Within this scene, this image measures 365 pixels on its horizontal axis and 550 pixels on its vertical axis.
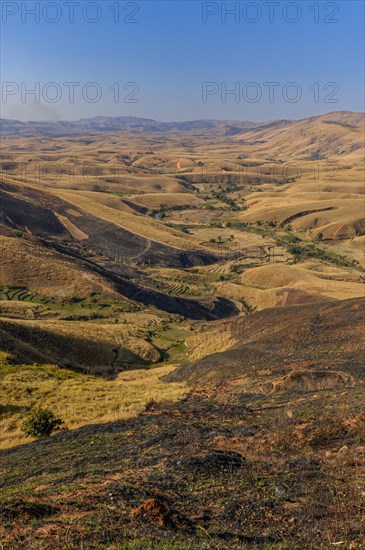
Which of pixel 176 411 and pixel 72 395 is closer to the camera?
pixel 176 411

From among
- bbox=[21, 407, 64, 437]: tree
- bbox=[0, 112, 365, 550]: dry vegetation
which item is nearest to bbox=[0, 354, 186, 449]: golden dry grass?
bbox=[0, 112, 365, 550]: dry vegetation

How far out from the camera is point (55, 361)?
132ft

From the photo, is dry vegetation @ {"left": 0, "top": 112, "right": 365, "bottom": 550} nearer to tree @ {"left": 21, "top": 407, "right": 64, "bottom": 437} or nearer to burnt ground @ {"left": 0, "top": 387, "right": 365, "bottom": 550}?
burnt ground @ {"left": 0, "top": 387, "right": 365, "bottom": 550}

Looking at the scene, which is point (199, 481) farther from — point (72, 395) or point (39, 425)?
point (72, 395)

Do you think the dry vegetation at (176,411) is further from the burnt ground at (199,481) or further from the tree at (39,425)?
the tree at (39,425)

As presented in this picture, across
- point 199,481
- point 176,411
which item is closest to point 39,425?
point 176,411

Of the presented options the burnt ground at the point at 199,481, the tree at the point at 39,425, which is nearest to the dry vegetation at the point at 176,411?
the burnt ground at the point at 199,481

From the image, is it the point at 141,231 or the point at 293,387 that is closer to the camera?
the point at 293,387

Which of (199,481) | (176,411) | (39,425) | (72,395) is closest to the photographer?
(199,481)

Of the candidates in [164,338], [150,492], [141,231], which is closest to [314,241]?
[141,231]

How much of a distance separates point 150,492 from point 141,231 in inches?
4479

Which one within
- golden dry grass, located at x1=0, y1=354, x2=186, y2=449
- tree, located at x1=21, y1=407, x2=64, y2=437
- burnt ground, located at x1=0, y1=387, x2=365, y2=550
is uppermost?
burnt ground, located at x1=0, y1=387, x2=365, y2=550

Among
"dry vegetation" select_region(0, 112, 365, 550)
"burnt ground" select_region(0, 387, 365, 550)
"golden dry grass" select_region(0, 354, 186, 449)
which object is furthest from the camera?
"golden dry grass" select_region(0, 354, 186, 449)

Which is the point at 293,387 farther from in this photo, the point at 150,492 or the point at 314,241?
the point at 314,241
